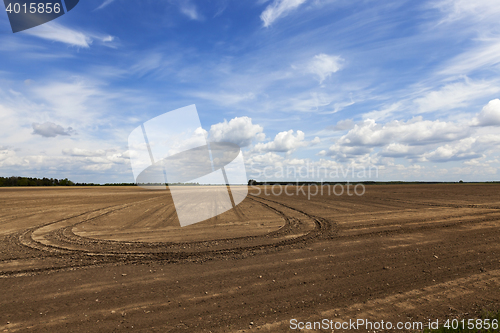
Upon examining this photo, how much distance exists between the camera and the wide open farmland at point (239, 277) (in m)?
4.87

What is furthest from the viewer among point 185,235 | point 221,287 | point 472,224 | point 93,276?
point 472,224

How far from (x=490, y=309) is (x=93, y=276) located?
9.24 metres

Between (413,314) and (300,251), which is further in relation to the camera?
(300,251)

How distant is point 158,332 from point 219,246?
5.36 metres

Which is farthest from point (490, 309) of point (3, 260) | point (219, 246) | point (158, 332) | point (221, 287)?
point (3, 260)

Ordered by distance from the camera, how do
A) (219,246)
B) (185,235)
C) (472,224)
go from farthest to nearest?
(472,224)
(185,235)
(219,246)

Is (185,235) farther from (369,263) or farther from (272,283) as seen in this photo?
(369,263)

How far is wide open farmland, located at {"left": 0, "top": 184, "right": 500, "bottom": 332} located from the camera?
4867 millimetres

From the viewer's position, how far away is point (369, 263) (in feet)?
25.0

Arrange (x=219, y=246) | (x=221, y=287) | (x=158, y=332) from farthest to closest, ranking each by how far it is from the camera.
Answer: (x=219, y=246), (x=221, y=287), (x=158, y=332)

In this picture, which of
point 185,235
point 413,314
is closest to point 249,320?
point 413,314

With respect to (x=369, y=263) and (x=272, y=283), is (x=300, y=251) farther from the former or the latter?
(x=272, y=283)

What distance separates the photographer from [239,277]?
670cm

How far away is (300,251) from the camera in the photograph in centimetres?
896
